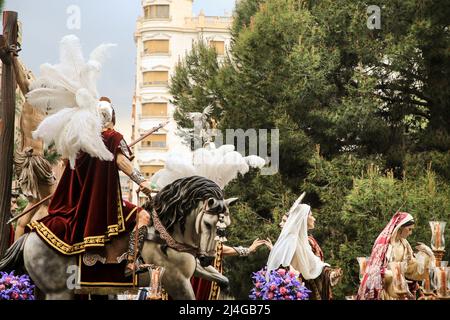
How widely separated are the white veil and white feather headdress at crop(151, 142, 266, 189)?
3.02 feet

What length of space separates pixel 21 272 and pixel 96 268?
3.18 ft

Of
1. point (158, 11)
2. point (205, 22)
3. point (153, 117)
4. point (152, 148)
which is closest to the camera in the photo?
point (153, 117)

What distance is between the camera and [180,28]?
37.9m

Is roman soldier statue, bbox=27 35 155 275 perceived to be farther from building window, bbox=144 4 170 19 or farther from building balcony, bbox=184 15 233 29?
building balcony, bbox=184 15 233 29

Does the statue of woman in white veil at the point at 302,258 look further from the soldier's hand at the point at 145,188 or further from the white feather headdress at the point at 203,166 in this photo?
the soldier's hand at the point at 145,188

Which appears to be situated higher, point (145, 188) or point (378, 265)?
point (145, 188)

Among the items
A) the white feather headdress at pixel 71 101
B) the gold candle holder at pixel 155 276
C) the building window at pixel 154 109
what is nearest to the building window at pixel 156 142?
the building window at pixel 154 109

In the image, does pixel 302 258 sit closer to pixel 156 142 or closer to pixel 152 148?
pixel 152 148

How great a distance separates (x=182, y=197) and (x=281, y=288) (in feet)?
5.78

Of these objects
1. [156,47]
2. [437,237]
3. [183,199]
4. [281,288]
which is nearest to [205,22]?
[156,47]

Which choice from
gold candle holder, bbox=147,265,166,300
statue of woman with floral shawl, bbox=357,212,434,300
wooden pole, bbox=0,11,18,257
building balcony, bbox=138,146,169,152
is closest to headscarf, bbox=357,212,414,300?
statue of woman with floral shawl, bbox=357,212,434,300

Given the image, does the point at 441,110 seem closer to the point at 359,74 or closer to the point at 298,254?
the point at 359,74

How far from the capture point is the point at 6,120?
12.6m
